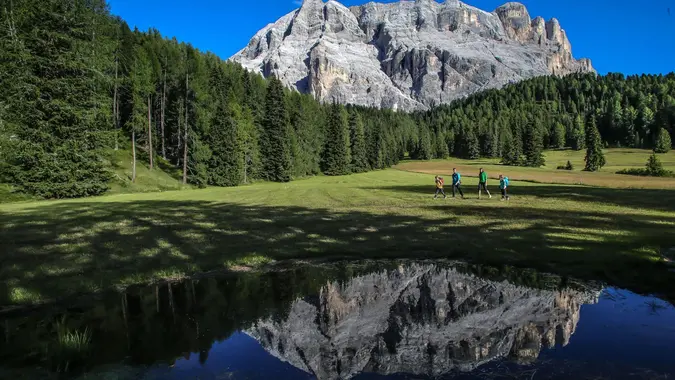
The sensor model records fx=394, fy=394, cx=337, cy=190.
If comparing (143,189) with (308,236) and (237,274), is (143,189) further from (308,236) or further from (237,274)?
(237,274)

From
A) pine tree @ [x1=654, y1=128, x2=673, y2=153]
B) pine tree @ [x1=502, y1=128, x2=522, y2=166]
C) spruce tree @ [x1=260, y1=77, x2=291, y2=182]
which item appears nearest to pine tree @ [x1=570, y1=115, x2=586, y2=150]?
pine tree @ [x1=654, y1=128, x2=673, y2=153]

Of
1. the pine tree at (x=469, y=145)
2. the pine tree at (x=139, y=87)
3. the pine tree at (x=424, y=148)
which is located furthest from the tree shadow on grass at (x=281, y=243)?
the pine tree at (x=469, y=145)

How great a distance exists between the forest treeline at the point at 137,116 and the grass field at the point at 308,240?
52.1ft

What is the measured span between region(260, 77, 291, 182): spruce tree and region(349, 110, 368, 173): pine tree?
2750 cm

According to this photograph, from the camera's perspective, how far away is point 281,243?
17609 millimetres

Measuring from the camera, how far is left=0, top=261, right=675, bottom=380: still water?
693 cm

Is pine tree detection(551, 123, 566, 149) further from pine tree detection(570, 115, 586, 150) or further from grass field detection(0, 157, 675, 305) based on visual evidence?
grass field detection(0, 157, 675, 305)

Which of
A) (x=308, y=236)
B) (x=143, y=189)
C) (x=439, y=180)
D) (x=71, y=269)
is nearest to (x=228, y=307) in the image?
(x=71, y=269)

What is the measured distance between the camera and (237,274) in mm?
13453

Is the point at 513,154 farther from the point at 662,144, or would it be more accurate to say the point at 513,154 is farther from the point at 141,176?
the point at 141,176

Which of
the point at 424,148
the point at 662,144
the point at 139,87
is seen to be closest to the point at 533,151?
the point at 662,144

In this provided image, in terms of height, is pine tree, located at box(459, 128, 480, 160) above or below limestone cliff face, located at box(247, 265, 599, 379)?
above

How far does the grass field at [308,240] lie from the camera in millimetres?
12617

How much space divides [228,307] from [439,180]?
29.4 meters
